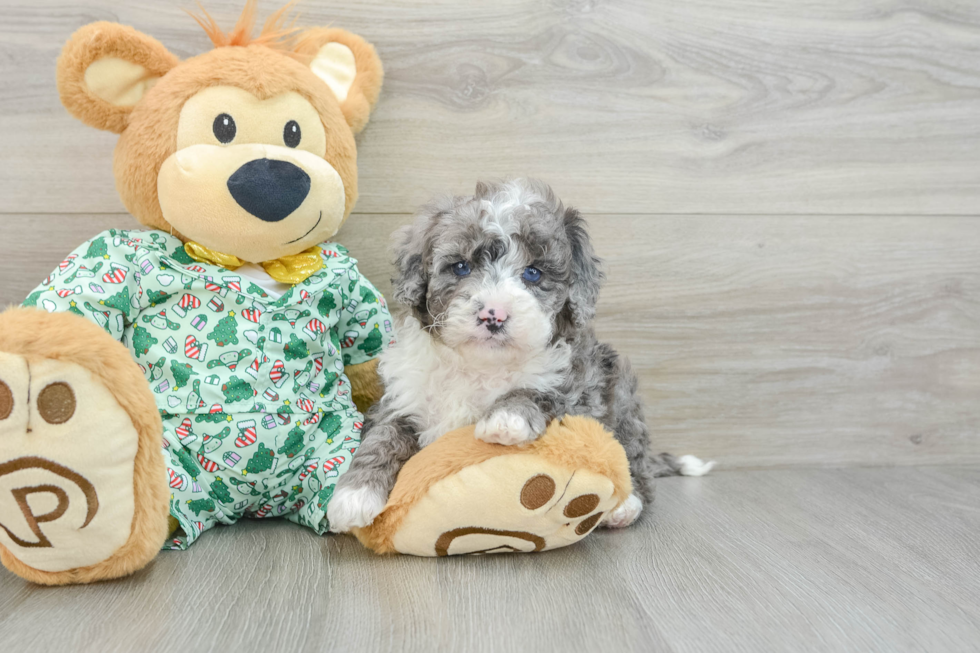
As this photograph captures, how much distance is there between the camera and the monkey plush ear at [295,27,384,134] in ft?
6.14

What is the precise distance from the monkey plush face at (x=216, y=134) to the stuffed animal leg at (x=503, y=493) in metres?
0.65

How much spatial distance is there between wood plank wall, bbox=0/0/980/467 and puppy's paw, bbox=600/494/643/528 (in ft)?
1.83

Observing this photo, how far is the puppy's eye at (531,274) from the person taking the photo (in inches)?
62.2

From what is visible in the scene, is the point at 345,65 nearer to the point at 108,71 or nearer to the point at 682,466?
the point at 108,71

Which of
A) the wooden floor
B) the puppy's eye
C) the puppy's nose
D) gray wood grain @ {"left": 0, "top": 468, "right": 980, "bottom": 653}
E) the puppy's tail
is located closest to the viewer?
gray wood grain @ {"left": 0, "top": 468, "right": 980, "bottom": 653}

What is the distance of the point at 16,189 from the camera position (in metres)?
2.02

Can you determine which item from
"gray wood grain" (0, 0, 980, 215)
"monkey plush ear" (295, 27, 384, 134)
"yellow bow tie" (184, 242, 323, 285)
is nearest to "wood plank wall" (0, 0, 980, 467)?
"gray wood grain" (0, 0, 980, 215)

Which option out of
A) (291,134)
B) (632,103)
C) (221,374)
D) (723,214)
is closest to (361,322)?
(221,374)

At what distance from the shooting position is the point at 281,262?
181 cm

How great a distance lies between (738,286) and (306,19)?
5.00 ft

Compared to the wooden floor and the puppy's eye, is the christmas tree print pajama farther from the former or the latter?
the puppy's eye

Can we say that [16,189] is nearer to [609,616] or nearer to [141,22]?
[141,22]

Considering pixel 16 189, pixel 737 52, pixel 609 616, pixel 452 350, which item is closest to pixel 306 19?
pixel 16 189

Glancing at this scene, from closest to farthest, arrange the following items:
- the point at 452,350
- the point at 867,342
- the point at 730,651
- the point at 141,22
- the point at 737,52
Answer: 1. the point at 730,651
2. the point at 452,350
3. the point at 141,22
4. the point at 737,52
5. the point at 867,342
